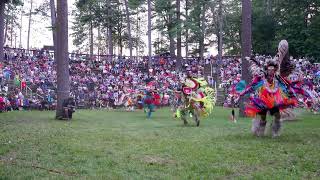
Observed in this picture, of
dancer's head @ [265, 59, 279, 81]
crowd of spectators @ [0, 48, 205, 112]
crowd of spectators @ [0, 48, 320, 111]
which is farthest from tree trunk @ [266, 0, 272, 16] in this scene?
dancer's head @ [265, 59, 279, 81]

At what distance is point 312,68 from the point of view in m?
34.8

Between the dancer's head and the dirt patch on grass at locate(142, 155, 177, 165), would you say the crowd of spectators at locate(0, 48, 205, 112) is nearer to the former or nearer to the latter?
the dancer's head

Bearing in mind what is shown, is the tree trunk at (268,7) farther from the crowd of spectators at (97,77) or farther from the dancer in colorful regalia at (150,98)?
the dancer in colorful regalia at (150,98)

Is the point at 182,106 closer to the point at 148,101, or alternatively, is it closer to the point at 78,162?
the point at 148,101

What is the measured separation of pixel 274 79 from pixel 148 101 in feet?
37.2

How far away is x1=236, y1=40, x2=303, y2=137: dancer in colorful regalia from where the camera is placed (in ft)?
37.7

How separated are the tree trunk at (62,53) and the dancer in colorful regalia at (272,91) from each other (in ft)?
Answer: 32.3

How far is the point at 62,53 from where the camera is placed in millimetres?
19562

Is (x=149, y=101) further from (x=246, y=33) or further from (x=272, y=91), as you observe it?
(x=272, y=91)

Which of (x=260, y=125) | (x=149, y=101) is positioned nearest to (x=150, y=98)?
(x=149, y=101)

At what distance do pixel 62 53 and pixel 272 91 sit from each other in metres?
10.8

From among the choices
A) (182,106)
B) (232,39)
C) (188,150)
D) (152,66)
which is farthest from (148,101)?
(232,39)

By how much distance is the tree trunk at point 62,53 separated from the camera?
19406 millimetres

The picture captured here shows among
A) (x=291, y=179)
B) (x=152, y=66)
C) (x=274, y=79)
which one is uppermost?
(x=152, y=66)
